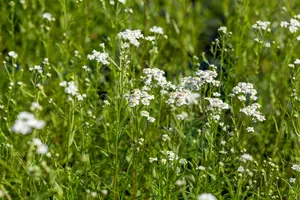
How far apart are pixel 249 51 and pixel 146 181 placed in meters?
1.94

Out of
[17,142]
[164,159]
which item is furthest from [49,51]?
[164,159]

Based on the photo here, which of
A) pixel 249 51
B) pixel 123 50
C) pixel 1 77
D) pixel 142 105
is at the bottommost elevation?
pixel 142 105

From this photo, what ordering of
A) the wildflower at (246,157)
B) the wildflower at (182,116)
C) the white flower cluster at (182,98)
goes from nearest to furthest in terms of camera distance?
the wildflower at (246,157) < the wildflower at (182,116) < the white flower cluster at (182,98)

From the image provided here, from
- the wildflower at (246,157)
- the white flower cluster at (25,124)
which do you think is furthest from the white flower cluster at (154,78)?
the white flower cluster at (25,124)

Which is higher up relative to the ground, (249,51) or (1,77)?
(249,51)

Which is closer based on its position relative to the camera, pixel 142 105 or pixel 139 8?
pixel 142 105

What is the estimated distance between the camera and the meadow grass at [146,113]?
115 inches

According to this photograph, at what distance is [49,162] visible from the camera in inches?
152

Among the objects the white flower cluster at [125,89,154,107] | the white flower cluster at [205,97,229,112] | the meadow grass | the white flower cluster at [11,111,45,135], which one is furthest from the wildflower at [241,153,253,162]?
the white flower cluster at [11,111,45,135]

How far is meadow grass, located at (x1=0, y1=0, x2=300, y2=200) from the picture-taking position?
292 centimetres

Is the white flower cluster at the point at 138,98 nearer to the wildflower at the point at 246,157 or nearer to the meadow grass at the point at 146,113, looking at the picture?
the meadow grass at the point at 146,113

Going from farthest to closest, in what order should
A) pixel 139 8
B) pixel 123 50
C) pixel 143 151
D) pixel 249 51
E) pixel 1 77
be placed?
pixel 139 8 → pixel 249 51 → pixel 1 77 → pixel 143 151 → pixel 123 50

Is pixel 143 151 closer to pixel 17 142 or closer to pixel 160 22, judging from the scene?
pixel 17 142

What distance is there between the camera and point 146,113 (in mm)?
2977
